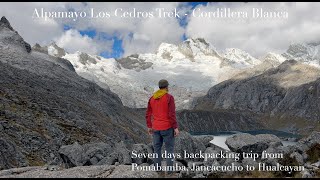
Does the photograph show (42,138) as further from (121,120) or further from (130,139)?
(121,120)

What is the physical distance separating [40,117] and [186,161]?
2018 inches

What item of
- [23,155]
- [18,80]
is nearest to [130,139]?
[18,80]

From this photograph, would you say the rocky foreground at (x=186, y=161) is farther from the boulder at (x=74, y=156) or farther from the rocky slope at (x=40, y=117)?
the rocky slope at (x=40, y=117)

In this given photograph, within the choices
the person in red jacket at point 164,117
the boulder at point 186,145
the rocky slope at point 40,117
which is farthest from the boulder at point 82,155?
the person in red jacket at point 164,117

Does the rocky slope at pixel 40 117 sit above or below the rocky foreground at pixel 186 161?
above

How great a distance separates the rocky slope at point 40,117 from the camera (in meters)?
52.8

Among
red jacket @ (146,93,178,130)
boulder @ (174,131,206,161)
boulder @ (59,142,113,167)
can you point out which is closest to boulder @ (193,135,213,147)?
boulder @ (174,131,206,161)

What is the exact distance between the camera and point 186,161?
1038 inches

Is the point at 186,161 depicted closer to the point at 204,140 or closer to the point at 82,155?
the point at 82,155

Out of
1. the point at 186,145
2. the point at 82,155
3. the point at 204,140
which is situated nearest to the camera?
the point at 82,155

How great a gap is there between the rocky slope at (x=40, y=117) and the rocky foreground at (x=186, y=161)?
8.94ft

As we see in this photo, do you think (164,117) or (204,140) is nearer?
(164,117)

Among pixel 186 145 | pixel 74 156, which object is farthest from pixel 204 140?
pixel 74 156

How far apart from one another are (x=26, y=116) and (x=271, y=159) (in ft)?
170
